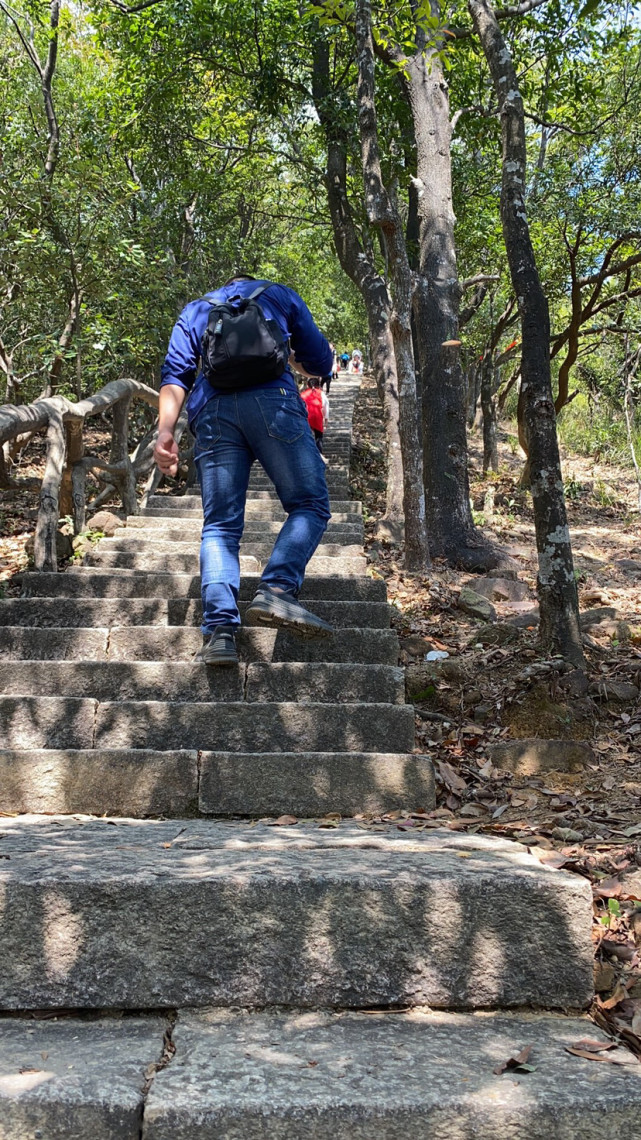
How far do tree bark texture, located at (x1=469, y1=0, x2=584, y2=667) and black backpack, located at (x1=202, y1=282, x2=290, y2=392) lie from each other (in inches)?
60.1

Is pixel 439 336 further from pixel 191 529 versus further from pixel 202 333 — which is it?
pixel 202 333

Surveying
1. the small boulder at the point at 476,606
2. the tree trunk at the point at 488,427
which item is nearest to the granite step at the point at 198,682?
the small boulder at the point at 476,606

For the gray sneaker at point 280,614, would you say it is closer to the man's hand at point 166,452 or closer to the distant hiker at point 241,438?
the distant hiker at point 241,438

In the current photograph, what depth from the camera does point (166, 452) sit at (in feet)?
13.8

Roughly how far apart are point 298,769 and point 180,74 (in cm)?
1292

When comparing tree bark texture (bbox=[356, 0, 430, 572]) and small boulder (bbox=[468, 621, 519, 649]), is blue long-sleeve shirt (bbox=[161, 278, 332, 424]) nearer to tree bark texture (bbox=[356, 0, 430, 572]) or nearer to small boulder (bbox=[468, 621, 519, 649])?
small boulder (bbox=[468, 621, 519, 649])

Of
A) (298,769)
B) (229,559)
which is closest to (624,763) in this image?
(298,769)

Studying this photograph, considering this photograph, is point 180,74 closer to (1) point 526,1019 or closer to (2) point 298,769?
(2) point 298,769

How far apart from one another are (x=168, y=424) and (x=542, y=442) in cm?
203

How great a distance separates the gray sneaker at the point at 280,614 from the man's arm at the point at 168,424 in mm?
804

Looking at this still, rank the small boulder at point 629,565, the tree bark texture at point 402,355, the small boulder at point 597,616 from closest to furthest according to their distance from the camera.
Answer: the small boulder at point 597,616 < the tree bark texture at point 402,355 < the small boulder at point 629,565

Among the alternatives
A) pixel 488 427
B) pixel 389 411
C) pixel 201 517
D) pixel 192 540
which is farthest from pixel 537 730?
pixel 488 427

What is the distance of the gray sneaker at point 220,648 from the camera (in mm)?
3729

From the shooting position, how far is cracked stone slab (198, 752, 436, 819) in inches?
123
